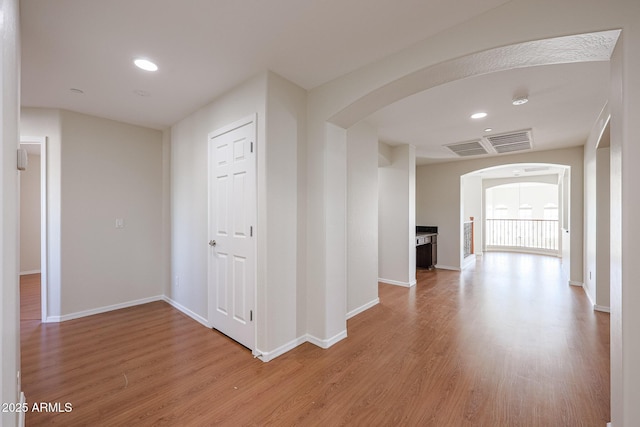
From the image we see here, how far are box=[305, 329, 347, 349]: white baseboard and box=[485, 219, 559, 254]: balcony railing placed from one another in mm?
8597

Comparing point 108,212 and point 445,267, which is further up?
point 108,212

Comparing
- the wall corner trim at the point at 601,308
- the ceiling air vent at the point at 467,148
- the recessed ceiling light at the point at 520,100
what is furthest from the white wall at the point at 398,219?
the wall corner trim at the point at 601,308

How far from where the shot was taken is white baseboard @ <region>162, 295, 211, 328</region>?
3235 mm

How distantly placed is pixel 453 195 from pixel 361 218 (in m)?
3.66

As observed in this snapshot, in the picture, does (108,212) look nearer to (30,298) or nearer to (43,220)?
(43,220)

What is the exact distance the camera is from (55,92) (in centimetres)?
284

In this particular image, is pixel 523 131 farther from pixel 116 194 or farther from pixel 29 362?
pixel 29 362

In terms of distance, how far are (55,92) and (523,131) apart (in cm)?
587

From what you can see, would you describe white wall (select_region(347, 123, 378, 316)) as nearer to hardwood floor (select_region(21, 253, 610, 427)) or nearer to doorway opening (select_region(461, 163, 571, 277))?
hardwood floor (select_region(21, 253, 610, 427))

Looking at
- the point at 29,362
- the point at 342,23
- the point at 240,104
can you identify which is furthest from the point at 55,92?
the point at 342,23

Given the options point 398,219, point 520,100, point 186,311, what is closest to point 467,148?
point 398,219

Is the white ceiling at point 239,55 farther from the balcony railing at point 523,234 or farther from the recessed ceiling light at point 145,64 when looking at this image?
the balcony railing at point 523,234

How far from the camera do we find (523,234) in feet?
30.1

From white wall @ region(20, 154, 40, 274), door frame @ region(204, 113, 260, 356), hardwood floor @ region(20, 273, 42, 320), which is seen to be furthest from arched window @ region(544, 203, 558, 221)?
white wall @ region(20, 154, 40, 274)
